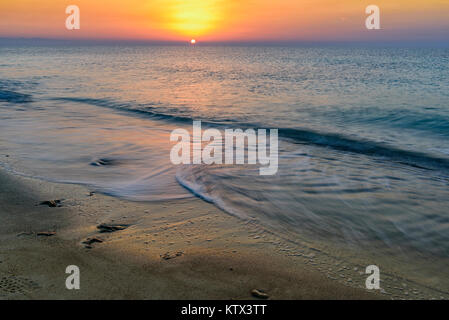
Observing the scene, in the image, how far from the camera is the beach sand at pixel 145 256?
321 centimetres

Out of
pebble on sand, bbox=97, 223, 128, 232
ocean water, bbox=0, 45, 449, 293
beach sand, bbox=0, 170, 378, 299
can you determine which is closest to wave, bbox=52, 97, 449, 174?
ocean water, bbox=0, 45, 449, 293

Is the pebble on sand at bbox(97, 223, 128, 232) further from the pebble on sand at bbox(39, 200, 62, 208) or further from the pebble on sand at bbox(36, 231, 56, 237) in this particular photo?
the pebble on sand at bbox(39, 200, 62, 208)

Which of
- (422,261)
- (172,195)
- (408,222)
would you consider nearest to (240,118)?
(172,195)

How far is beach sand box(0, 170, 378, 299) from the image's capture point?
3.21 m

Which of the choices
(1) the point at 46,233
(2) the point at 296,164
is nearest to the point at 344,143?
(2) the point at 296,164

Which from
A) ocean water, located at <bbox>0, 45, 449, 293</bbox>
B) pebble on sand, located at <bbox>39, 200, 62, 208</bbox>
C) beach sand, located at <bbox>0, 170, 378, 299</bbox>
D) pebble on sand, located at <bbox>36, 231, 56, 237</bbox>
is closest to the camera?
beach sand, located at <bbox>0, 170, 378, 299</bbox>

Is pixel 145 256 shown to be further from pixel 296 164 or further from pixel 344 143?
pixel 344 143

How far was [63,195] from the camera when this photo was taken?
5.54 metres

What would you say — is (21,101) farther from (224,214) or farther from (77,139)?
(224,214)

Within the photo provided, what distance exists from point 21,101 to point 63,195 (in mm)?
14650

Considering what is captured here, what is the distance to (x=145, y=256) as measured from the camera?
3797 millimetres

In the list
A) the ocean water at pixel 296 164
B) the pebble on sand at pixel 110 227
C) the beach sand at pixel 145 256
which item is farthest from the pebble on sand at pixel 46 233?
the ocean water at pixel 296 164

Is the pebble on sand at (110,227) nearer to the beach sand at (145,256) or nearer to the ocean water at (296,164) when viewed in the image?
the beach sand at (145,256)

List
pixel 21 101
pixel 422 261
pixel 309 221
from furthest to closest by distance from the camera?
pixel 21 101
pixel 309 221
pixel 422 261
